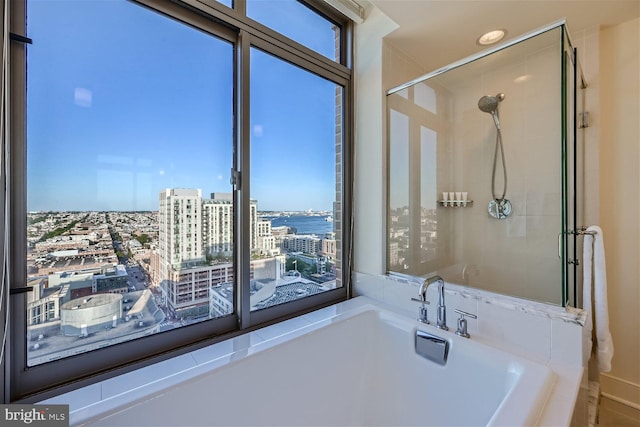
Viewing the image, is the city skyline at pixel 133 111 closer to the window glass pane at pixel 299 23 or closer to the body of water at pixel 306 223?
the body of water at pixel 306 223

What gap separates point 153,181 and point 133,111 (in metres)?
0.30

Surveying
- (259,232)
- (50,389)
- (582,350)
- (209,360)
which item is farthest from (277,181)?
(582,350)

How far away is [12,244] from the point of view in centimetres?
90

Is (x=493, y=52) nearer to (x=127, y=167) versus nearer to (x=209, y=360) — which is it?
(x=127, y=167)

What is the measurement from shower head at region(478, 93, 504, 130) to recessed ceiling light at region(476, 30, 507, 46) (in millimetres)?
350

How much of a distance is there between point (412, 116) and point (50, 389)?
7.67ft

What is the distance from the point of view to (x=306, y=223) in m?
1.76

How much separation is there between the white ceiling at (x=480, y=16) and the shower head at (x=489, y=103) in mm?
375

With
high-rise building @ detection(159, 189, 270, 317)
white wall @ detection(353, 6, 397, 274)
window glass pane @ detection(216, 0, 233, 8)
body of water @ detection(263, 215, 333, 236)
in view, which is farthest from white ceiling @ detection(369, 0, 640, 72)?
high-rise building @ detection(159, 189, 270, 317)

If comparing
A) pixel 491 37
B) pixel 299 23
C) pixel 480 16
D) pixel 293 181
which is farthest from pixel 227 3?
pixel 491 37

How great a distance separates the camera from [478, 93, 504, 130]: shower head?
1953 mm

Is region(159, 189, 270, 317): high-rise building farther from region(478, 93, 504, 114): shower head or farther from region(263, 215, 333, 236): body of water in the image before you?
region(478, 93, 504, 114): shower head

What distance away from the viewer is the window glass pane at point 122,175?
0.96 meters

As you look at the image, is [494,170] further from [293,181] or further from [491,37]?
[293,181]
